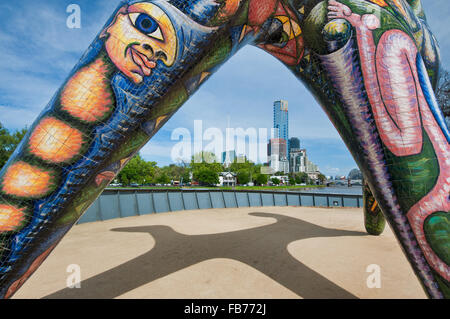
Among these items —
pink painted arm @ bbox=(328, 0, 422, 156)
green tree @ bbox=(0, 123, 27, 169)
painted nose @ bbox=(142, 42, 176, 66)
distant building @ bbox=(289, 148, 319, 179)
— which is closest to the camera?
painted nose @ bbox=(142, 42, 176, 66)

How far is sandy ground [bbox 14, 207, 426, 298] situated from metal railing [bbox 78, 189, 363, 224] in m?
2.46

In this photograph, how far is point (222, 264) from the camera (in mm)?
7328

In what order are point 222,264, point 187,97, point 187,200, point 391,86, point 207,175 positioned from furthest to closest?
1. point 207,175
2. point 187,200
3. point 222,264
4. point 187,97
5. point 391,86

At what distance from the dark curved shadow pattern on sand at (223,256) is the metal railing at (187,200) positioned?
12.0 ft

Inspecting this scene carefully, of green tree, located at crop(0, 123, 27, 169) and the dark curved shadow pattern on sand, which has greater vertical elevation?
green tree, located at crop(0, 123, 27, 169)

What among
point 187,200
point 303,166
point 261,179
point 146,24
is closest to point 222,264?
point 146,24

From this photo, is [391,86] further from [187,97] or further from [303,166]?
[303,166]

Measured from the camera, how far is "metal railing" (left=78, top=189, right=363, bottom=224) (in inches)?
588

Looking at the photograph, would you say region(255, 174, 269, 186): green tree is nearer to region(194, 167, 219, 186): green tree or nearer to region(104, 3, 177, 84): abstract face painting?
region(194, 167, 219, 186): green tree

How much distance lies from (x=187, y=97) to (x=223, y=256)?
→ 5.82 m

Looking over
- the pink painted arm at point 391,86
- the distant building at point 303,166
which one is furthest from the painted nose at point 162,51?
the distant building at point 303,166

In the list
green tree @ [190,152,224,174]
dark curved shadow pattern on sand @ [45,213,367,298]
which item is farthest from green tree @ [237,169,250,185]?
dark curved shadow pattern on sand @ [45,213,367,298]

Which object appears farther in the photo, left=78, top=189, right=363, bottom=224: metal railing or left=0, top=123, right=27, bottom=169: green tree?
left=0, top=123, right=27, bottom=169: green tree
